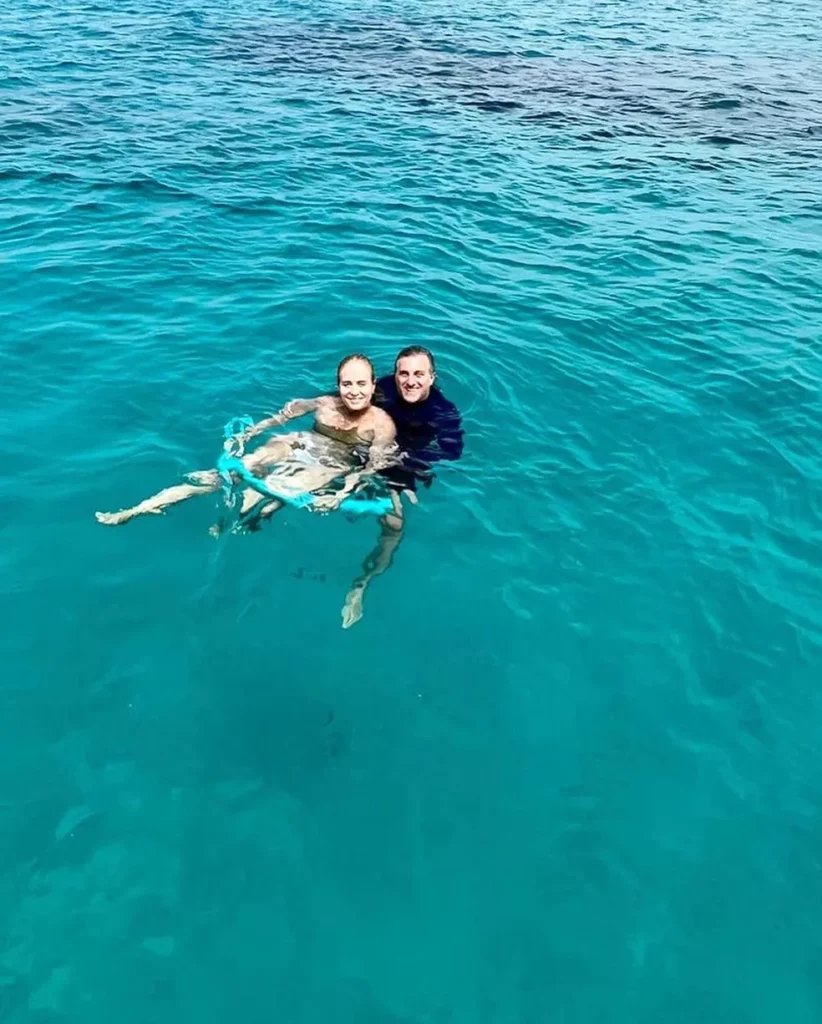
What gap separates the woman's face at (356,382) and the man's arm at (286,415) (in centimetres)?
71

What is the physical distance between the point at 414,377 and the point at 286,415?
4.69ft

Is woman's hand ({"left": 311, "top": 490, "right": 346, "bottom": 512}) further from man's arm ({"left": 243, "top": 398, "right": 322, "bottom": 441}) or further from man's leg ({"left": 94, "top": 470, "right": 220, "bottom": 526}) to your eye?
man's leg ({"left": 94, "top": 470, "right": 220, "bottom": 526})

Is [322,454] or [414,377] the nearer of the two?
[414,377]

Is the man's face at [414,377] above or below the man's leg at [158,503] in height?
above

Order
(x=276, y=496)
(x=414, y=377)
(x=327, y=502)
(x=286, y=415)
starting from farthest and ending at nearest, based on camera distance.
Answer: (x=286, y=415) < (x=414, y=377) < (x=327, y=502) < (x=276, y=496)

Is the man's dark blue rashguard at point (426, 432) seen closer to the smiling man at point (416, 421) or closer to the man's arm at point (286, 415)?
the smiling man at point (416, 421)

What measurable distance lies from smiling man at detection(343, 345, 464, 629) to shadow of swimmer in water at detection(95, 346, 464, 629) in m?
0.01

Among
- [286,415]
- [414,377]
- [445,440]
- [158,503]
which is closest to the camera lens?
[158,503]

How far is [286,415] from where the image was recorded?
991 cm

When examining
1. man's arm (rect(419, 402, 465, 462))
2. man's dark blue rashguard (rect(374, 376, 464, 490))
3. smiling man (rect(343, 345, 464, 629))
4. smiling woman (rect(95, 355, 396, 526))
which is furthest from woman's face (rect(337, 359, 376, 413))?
man's arm (rect(419, 402, 465, 462))

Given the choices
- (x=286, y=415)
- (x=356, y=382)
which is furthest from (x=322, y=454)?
(x=356, y=382)

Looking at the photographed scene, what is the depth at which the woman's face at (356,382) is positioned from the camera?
927 cm

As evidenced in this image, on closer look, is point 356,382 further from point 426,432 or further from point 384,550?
point 384,550

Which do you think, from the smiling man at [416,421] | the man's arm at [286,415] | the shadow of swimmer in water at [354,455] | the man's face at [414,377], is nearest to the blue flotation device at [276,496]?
the shadow of swimmer in water at [354,455]
